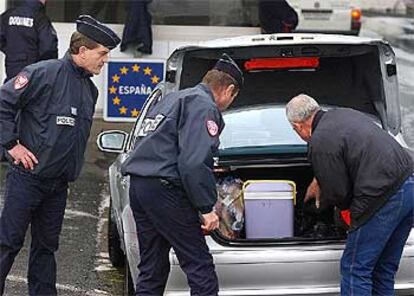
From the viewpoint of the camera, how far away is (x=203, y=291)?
4617mm

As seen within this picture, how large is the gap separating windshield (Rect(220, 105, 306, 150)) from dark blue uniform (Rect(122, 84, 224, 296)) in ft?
2.89

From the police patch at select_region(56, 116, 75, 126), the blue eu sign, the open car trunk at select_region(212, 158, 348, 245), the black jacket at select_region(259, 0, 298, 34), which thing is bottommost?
the blue eu sign

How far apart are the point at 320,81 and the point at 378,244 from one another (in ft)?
5.20

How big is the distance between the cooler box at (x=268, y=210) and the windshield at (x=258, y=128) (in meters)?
0.40

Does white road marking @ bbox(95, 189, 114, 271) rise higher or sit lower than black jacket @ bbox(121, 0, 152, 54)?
lower

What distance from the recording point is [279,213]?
17.2 feet

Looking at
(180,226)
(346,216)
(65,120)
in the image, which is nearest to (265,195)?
(346,216)

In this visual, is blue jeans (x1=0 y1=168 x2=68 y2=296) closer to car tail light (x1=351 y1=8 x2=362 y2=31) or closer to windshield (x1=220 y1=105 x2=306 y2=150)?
windshield (x1=220 y1=105 x2=306 y2=150)

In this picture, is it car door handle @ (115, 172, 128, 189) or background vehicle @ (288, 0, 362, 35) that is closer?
car door handle @ (115, 172, 128, 189)

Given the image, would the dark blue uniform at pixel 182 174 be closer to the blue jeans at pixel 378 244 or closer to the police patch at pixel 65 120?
the police patch at pixel 65 120

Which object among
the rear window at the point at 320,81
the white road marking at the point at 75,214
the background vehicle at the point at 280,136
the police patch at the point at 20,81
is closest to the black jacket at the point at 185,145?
the background vehicle at the point at 280,136

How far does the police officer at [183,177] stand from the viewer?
450cm

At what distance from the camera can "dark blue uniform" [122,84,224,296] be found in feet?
14.8

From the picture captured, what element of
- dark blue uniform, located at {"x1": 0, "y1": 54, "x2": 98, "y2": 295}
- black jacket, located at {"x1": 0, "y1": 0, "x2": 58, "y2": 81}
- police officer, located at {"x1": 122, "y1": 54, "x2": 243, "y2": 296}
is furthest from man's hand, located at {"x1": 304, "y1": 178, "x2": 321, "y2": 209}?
black jacket, located at {"x1": 0, "y1": 0, "x2": 58, "y2": 81}
